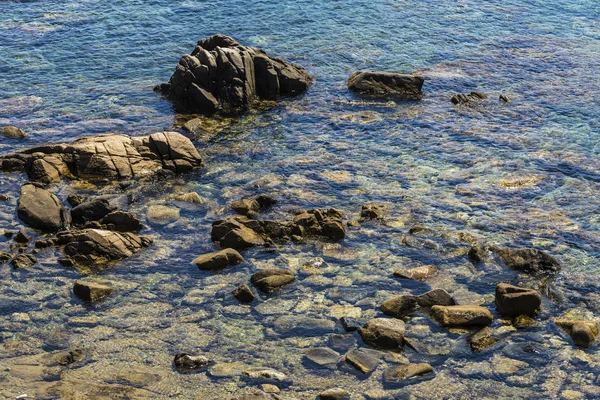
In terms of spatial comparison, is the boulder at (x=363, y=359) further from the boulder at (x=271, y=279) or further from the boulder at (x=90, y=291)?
the boulder at (x=90, y=291)

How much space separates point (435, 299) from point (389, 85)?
795 inches

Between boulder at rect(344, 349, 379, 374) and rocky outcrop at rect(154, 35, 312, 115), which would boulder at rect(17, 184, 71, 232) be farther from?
boulder at rect(344, 349, 379, 374)

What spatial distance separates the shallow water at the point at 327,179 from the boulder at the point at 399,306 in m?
0.40

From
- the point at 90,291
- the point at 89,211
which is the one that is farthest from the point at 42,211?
the point at 90,291

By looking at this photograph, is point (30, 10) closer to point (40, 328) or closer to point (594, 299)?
point (40, 328)

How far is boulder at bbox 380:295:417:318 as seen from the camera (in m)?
22.9

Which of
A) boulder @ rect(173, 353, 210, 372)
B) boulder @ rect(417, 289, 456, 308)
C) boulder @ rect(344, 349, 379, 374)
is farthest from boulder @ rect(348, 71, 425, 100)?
boulder @ rect(173, 353, 210, 372)

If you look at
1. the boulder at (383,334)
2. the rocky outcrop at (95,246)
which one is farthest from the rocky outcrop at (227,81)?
the boulder at (383,334)

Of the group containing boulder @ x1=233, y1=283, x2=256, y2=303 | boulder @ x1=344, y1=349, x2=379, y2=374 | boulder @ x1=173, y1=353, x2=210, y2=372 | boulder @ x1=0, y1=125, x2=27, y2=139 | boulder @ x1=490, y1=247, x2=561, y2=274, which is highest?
boulder @ x1=0, y1=125, x2=27, y2=139

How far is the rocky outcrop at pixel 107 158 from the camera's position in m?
31.4

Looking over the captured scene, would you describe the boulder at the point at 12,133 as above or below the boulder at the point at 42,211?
above

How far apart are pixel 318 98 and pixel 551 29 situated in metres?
20.8

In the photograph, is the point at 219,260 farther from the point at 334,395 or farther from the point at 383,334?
the point at 334,395

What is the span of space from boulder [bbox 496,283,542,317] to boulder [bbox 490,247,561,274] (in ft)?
7.59
